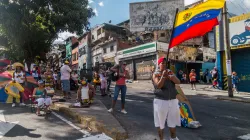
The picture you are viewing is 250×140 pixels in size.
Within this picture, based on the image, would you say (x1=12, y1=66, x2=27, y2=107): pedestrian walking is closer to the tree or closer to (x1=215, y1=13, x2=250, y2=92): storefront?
the tree

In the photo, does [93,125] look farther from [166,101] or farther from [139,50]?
[139,50]

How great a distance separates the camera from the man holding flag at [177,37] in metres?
4.41

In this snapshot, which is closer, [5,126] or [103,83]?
[5,126]

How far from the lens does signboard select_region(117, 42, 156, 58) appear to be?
26.6 m

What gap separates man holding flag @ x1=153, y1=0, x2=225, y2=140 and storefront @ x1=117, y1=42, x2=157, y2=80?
60.8 ft

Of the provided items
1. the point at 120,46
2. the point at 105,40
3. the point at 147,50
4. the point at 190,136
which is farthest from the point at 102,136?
the point at 105,40

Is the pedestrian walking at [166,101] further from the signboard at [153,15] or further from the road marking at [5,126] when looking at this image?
the signboard at [153,15]

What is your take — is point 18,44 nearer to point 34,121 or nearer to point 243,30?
point 34,121

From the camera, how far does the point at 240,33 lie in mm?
16547

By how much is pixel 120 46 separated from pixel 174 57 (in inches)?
382

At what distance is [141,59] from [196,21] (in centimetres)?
2235

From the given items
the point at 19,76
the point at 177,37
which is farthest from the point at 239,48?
the point at 19,76

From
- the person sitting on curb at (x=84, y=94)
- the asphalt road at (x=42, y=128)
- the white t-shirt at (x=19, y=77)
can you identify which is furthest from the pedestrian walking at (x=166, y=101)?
the white t-shirt at (x=19, y=77)

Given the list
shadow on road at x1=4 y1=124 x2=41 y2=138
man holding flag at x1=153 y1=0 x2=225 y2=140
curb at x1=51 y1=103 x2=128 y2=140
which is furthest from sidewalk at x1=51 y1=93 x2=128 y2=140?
shadow on road at x1=4 y1=124 x2=41 y2=138
